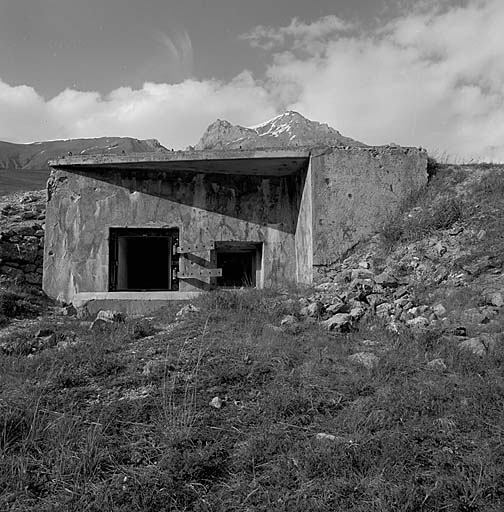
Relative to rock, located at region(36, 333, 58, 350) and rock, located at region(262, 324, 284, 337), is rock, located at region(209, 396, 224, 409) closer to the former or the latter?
rock, located at region(262, 324, 284, 337)

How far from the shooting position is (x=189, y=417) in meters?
3.13

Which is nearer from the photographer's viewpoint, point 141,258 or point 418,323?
point 418,323

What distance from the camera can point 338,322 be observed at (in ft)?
16.2

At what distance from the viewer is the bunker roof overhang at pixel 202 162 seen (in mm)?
7824

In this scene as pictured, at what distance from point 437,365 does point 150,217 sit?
616 cm

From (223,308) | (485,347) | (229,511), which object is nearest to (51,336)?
(223,308)

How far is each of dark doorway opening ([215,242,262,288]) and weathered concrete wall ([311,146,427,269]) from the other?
1.93 meters

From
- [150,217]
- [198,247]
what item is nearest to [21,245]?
[150,217]

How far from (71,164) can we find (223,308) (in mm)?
4500

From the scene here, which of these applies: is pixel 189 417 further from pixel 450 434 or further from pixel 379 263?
pixel 379 263

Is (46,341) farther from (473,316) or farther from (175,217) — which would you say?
(473,316)

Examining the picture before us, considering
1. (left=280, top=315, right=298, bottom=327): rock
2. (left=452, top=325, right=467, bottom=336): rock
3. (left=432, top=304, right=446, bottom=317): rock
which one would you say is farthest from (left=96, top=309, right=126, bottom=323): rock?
(left=452, top=325, right=467, bottom=336): rock

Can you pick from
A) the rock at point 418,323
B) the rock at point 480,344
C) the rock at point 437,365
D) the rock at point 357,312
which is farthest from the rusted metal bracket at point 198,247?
the rock at point 437,365

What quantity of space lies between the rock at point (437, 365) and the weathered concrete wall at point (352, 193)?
12.2ft
